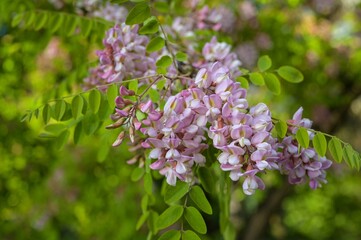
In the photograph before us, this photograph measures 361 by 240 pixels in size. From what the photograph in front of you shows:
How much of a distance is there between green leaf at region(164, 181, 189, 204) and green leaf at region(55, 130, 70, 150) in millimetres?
421

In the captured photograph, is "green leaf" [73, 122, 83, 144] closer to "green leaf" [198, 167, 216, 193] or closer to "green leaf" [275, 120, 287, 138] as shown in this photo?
"green leaf" [198, 167, 216, 193]

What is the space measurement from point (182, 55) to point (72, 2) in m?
0.93

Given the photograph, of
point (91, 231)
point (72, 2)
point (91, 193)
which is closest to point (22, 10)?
point (72, 2)

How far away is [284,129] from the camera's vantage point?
0.94 meters

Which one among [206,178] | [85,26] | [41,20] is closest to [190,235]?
[206,178]

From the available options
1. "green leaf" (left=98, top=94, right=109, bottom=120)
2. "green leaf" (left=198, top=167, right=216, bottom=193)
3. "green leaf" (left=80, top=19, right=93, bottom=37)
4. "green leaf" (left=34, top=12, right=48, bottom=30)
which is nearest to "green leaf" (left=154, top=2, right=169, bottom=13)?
"green leaf" (left=80, top=19, right=93, bottom=37)

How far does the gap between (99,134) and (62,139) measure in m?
0.91

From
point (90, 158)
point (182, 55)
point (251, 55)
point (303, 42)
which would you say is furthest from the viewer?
point (90, 158)

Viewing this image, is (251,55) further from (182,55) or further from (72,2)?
(182,55)

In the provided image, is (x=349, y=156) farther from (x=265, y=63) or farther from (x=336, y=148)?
(x=265, y=63)

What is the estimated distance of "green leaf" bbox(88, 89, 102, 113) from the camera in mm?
1078

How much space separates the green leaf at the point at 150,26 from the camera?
1.08 metres

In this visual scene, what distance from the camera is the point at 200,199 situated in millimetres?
986

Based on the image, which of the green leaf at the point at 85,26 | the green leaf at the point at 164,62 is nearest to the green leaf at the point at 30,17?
the green leaf at the point at 85,26
